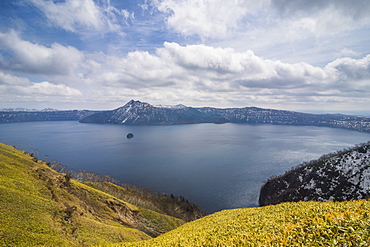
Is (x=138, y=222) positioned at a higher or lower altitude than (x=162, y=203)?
higher

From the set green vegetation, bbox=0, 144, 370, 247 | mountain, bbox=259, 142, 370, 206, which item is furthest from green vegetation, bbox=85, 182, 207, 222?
mountain, bbox=259, 142, 370, 206

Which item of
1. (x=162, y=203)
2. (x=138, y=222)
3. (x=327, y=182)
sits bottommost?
(x=162, y=203)

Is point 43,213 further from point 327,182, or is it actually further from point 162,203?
point 327,182

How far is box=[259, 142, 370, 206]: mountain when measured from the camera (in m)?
92.9

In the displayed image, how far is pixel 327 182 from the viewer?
103 metres

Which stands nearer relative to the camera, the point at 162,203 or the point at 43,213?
the point at 43,213

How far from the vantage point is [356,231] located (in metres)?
9.30

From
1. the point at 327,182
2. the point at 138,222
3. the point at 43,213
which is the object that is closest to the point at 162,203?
the point at 138,222

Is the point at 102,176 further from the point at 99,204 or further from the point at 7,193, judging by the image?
the point at 7,193

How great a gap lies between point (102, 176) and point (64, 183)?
298 ft

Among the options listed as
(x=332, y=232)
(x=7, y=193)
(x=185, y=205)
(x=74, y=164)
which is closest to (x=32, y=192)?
(x=7, y=193)

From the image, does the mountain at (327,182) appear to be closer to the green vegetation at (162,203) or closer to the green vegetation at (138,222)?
the green vegetation at (162,203)

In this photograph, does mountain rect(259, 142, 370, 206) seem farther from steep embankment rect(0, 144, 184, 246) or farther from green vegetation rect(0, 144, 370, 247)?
steep embankment rect(0, 144, 184, 246)

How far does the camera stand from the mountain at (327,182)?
9288 cm
